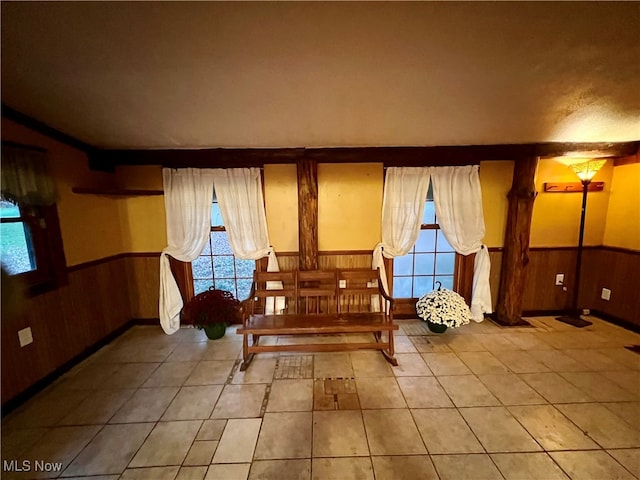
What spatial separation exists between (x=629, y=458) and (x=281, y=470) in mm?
2066

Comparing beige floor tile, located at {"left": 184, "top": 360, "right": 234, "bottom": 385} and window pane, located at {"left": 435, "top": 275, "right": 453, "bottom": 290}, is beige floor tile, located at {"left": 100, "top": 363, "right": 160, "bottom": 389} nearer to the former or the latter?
beige floor tile, located at {"left": 184, "top": 360, "right": 234, "bottom": 385}

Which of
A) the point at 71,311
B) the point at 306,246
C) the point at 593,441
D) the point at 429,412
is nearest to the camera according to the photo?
the point at 593,441

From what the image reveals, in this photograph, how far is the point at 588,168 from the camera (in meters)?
2.88

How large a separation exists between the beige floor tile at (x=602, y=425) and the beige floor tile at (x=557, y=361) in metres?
0.46

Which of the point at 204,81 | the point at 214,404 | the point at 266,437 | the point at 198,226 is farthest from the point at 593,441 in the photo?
the point at 198,226

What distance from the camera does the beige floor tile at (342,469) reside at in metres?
1.42

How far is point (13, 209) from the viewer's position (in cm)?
204

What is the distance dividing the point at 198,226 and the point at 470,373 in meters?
3.24

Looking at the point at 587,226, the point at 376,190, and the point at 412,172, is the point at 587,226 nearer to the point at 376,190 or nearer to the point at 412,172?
the point at 412,172

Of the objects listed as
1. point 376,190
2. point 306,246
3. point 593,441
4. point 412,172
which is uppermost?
point 412,172

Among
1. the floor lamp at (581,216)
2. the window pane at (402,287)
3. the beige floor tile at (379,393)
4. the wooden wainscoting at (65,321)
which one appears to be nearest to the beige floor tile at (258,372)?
the beige floor tile at (379,393)

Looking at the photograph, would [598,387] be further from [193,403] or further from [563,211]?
[193,403]

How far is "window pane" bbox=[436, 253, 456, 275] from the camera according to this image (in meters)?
3.36

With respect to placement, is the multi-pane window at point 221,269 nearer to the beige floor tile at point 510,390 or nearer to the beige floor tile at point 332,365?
the beige floor tile at point 332,365
